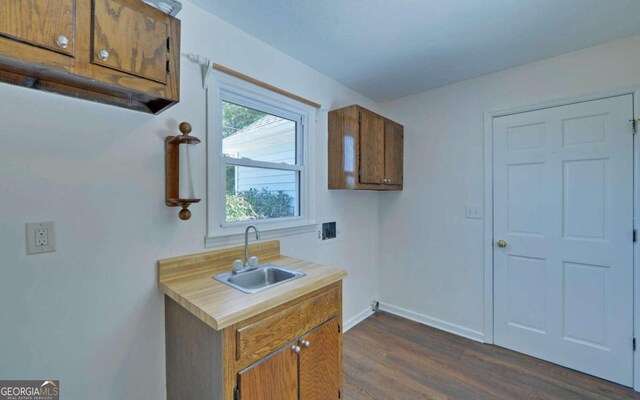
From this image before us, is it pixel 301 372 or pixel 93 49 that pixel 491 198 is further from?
pixel 93 49

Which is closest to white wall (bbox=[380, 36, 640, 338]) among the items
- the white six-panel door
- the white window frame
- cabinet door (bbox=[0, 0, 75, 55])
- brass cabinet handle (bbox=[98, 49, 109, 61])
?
the white six-panel door

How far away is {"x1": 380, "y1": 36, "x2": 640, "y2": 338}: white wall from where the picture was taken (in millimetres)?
2209

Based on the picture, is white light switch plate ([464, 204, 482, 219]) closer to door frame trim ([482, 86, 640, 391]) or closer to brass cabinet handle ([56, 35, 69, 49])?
door frame trim ([482, 86, 640, 391])

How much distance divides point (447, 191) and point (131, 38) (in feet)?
8.60

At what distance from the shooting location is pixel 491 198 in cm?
241

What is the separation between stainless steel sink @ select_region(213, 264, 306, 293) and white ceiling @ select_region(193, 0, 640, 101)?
1.55 meters

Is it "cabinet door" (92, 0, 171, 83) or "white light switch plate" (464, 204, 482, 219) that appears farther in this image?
"white light switch plate" (464, 204, 482, 219)

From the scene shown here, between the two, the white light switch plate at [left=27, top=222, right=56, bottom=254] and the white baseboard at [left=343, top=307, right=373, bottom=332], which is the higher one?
the white light switch plate at [left=27, top=222, right=56, bottom=254]

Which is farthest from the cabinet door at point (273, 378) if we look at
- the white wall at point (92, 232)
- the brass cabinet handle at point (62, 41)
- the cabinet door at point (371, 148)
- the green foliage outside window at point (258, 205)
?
the cabinet door at point (371, 148)

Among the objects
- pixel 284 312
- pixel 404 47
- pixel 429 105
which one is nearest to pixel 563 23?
pixel 404 47

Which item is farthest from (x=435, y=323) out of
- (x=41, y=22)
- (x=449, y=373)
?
(x=41, y=22)

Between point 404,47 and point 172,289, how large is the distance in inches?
84.5

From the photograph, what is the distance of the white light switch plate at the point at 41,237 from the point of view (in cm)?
108

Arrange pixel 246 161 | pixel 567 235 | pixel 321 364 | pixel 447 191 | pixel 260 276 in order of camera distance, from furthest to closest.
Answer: pixel 447 191, pixel 567 235, pixel 246 161, pixel 260 276, pixel 321 364
